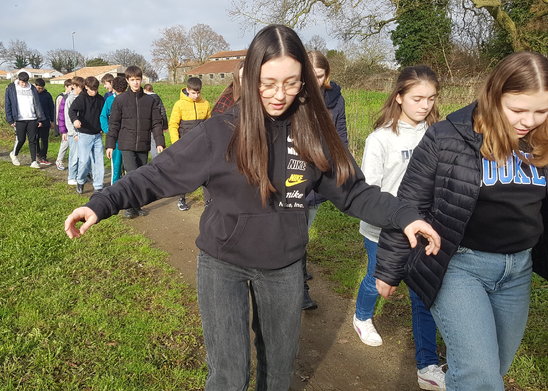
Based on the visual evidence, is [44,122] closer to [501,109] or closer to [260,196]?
[260,196]

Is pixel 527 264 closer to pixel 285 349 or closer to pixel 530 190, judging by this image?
pixel 530 190

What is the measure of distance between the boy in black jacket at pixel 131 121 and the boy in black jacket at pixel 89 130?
1312mm

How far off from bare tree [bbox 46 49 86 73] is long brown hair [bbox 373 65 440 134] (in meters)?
110

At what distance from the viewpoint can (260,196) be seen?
209 centimetres

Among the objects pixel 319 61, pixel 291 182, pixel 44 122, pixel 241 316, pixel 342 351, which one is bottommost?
pixel 342 351

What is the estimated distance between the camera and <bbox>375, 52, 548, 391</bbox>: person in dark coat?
212 cm

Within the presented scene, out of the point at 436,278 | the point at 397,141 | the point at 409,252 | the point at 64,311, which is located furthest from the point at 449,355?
the point at 64,311

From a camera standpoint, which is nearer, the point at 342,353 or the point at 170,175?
the point at 170,175

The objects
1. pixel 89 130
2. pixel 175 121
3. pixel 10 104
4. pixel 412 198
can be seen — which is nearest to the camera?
pixel 412 198

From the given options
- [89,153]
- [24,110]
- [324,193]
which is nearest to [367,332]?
[324,193]

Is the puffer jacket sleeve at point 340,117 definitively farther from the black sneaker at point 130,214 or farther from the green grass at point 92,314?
the black sneaker at point 130,214

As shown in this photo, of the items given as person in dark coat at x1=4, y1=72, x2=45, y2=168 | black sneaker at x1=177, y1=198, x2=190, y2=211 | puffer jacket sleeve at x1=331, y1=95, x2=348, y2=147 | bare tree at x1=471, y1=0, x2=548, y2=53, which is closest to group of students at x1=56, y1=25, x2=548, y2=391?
puffer jacket sleeve at x1=331, y1=95, x2=348, y2=147

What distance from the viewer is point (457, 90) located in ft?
37.4

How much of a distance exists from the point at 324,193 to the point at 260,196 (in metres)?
0.45
